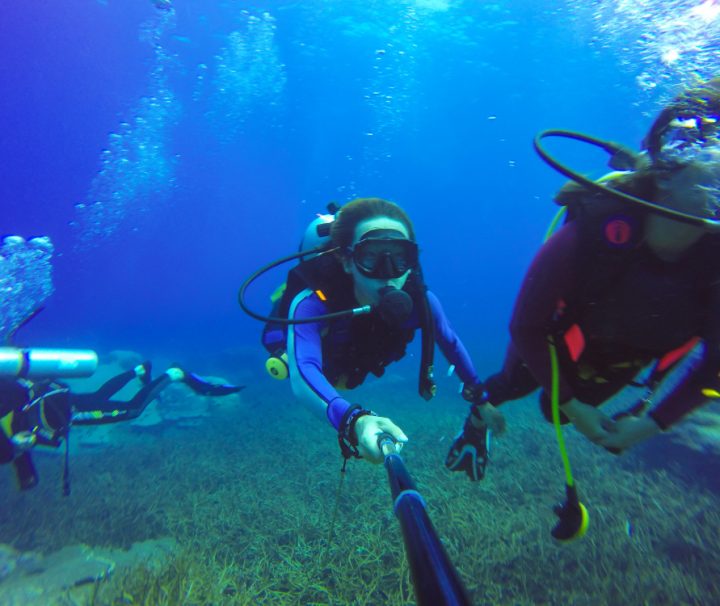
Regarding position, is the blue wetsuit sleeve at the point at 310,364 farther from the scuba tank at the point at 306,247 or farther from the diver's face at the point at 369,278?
the scuba tank at the point at 306,247

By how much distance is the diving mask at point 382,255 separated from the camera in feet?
10.3

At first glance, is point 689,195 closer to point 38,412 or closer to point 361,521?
point 361,521

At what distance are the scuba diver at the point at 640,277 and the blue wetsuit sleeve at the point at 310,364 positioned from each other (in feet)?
4.00

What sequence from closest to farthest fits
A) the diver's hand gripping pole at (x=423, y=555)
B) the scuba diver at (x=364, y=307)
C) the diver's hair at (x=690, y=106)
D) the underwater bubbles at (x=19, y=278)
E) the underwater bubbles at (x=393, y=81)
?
the diver's hand gripping pole at (x=423, y=555) < the diver's hair at (x=690, y=106) < the scuba diver at (x=364, y=307) < the underwater bubbles at (x=19, y=278) < the underwater bubbles at (x=393, y=81)

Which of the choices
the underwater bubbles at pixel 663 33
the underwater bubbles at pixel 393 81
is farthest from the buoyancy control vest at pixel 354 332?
the underwater bubbles at pixel 393 81

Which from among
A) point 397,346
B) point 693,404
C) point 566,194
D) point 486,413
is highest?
point 566,194

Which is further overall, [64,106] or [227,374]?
[64,106]

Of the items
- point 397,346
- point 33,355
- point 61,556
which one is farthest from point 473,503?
point 33,355

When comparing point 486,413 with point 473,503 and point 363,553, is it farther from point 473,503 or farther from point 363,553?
point 473,503

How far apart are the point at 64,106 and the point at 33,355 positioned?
1887 inches

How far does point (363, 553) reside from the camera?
513 cm

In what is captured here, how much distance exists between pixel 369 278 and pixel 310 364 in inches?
36.7

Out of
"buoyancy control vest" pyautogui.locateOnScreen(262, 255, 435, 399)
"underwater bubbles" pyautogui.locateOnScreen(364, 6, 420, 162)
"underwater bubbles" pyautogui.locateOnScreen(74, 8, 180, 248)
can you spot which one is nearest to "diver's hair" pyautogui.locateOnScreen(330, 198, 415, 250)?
"buoyancy control vest" pyautogui.locateOnScreen(262, 255, 435, 399)

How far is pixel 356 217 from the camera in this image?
11.1 ft
